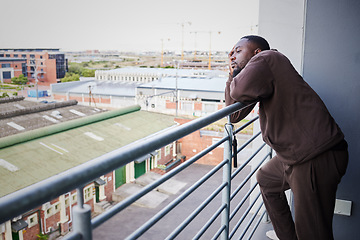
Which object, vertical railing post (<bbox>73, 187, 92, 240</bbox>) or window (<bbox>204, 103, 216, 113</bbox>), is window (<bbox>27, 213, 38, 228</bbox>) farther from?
vertical railing post (<bbox>73, 187, 92, 240</bbox>)

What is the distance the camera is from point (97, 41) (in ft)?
77.3

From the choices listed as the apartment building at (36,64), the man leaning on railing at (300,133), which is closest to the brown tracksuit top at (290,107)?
the man leaning on railing at (300,133)

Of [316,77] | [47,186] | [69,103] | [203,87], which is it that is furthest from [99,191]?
[47,186]

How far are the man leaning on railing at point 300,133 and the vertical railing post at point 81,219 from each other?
432 mm

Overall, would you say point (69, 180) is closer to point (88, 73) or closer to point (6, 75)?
point (6, 75)

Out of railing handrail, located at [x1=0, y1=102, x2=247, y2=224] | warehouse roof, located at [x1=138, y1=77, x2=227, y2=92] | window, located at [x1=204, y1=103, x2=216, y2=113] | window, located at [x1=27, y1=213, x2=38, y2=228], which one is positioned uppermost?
railing handrail, located at [x1=0, y1=102, x2=247, y2=224]

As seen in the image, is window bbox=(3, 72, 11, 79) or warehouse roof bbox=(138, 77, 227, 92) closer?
window bbox=(3, 72, 11, 79)

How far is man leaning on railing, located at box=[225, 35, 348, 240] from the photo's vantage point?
64cm

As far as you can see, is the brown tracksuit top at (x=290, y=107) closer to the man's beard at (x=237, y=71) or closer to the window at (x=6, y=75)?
the man's beard at (x=237, y=71)

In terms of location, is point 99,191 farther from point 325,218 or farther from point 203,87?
point 325,218

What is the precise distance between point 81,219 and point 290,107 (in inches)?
18.6

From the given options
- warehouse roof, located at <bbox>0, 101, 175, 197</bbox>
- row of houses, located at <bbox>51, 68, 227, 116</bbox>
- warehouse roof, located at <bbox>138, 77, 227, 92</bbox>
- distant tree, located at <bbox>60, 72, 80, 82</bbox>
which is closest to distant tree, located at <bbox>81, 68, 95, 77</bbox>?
row of houses, located at <bbox>51, 68, 227, 116</bbox>

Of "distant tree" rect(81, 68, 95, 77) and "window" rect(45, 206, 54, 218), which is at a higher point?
"distant tree" rect(81, 68, 95, 77)

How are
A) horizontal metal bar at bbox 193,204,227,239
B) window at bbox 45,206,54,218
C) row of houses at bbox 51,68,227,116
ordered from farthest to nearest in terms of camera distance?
row of houses at bbox 51,68,227,116 < window at bbox 45,206,54,218 < horizontal metal bar at bbox 193,204,227,239
